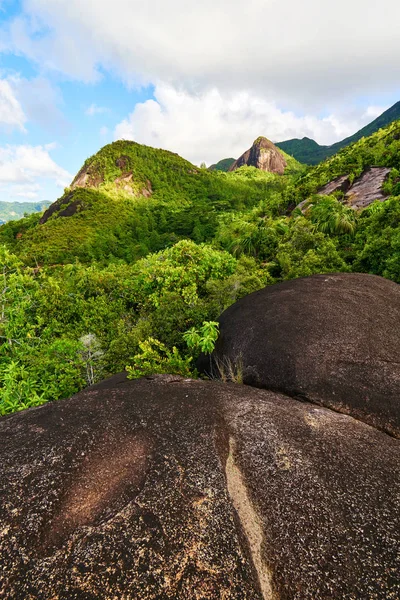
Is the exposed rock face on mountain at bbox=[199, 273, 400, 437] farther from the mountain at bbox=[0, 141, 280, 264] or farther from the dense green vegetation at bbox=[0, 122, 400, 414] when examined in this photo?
the mountain at bbox=[0, 141, 280, 264]

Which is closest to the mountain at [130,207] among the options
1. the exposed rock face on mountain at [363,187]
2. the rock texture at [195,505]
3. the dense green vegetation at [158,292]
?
the exposed rock face on mountain at [363,187]

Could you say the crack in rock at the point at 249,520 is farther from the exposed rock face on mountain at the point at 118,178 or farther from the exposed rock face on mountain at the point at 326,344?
the exposed rock face on mountain at the point at 118,178

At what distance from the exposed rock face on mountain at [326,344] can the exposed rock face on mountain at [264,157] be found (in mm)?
183915

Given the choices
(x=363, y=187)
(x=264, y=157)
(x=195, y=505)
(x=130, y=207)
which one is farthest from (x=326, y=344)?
(x=264, y=157)

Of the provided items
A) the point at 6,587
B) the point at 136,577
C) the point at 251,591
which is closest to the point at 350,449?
the point at 251,591

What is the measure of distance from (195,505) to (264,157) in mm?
193743

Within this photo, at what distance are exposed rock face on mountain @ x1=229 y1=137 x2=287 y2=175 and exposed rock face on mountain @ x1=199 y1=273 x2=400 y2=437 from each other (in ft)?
603

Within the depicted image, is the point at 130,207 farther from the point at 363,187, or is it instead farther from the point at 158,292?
the point at 158,292

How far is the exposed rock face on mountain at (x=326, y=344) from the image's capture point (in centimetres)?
607

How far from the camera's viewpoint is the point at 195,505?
371 cm

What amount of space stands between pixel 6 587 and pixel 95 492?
45.2 inches

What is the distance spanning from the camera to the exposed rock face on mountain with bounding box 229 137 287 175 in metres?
174

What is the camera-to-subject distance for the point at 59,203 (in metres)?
108

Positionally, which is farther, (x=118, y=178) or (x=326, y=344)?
(x=118, y=178)
